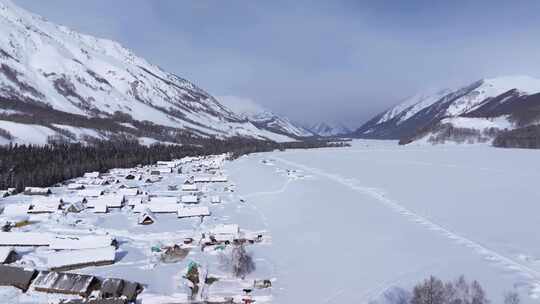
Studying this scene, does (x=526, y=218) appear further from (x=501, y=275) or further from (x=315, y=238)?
(x=315, y=238)

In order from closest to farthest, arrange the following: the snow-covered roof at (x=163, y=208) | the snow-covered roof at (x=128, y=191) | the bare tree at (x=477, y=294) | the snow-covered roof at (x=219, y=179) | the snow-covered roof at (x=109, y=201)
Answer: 1. the bare tree at (x=477, y=294)
2. the snow-covered roof at (x=163, y=208)
3. the snow-covered roof at (x=109, y=201)
4. the snow-covered roof at (x=128, y=191)
5. the snow-covered roof at (x=219, y=179)

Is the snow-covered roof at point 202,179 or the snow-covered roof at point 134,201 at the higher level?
the snow-covered roof at point 202,179

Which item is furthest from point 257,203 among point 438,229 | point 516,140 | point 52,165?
point 516,140

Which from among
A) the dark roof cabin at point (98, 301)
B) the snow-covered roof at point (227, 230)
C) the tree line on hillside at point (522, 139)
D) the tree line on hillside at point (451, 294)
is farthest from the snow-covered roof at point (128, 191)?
the tree line on hillside at point (522, 139)

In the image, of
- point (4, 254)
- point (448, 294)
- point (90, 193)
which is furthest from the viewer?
point (90, 193)

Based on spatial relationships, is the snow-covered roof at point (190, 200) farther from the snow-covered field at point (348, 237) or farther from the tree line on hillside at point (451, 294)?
the tree line on hillside at point (451, 294)

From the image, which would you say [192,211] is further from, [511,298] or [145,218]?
[511,298]

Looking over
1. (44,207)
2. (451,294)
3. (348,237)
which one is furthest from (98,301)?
(44,207)
